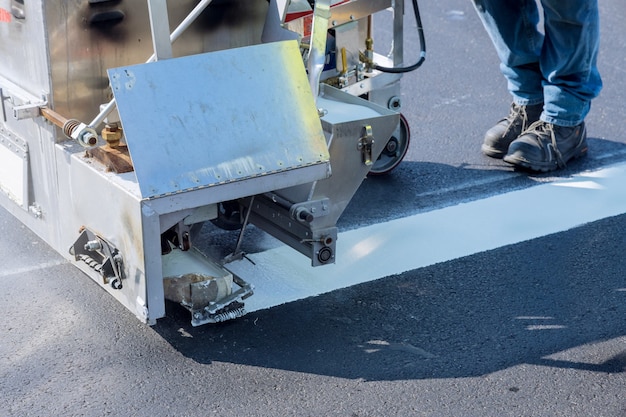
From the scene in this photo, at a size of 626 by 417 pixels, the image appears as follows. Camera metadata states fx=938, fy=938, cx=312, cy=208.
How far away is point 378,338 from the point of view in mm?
3215

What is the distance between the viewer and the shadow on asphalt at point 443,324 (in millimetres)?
3096

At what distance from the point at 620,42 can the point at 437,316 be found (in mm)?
3743

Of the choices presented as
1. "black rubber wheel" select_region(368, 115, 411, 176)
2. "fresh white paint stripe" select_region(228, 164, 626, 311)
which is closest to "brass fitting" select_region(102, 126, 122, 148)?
"fresh white paint stripe" select_region(228, 164, 626, 311)

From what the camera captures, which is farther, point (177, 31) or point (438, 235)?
point (438, 235)

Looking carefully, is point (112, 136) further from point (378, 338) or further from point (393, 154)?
point (393, 154)

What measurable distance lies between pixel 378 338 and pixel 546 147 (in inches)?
70.5

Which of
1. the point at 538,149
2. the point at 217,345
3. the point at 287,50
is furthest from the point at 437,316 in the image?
the point at 538,149

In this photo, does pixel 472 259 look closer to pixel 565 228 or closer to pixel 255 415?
pixel 565 228

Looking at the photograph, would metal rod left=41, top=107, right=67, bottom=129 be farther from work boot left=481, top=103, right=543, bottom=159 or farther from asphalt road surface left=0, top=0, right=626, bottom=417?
work boot left=481, top=103, right=543, bottom=159

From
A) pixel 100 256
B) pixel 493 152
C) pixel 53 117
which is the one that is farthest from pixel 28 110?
→ pixel 493 152

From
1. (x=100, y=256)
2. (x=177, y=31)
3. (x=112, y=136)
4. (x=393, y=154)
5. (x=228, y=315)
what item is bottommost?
(x=228, y=315)

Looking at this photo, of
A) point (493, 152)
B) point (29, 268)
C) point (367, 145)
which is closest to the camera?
point (367, 145)

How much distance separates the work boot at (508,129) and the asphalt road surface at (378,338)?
0.50 metres

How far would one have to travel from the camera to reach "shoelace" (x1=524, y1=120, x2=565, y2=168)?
4.57m
